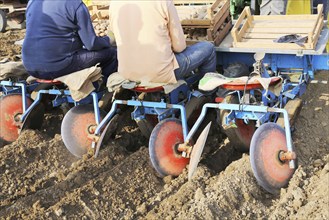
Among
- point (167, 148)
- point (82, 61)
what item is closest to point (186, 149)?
point (167, 148)

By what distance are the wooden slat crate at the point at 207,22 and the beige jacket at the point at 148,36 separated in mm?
759

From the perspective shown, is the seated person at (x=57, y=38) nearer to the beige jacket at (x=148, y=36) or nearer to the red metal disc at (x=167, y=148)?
the beige jacket at (x=148, y=36)

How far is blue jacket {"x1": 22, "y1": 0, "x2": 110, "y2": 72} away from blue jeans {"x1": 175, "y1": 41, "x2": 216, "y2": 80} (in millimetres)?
945

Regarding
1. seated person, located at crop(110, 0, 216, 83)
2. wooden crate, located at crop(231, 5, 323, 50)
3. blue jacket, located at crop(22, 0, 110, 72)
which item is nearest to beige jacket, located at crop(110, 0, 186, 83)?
seated person, located at crop(110, 0, 216, 83)

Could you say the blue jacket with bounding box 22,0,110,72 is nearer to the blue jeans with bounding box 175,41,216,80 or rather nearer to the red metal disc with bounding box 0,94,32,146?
the red metal disc with bounding box 0,94,32,146

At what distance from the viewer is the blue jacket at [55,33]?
5547mm

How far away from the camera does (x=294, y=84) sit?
576 centimetres

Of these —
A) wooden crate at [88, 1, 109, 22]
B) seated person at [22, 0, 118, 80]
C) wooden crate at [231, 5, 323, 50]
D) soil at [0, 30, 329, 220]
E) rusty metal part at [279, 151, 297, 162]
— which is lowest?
soil at [0, 30, 329, 220]

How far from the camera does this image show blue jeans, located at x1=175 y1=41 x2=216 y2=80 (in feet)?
Answer: 17.7

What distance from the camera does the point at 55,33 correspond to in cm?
562

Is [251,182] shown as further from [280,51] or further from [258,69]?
[280,51]

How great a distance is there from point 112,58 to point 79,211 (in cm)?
203

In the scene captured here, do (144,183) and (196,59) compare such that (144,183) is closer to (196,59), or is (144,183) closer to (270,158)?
(270,158)

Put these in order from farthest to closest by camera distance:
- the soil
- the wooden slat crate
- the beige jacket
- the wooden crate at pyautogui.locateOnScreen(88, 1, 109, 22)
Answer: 1. the wooden crate at pyautogui.locateOnScreen(88, 1, 109, 22)
2. the wooden slat crate
3. the beige jacket
4. the soil
